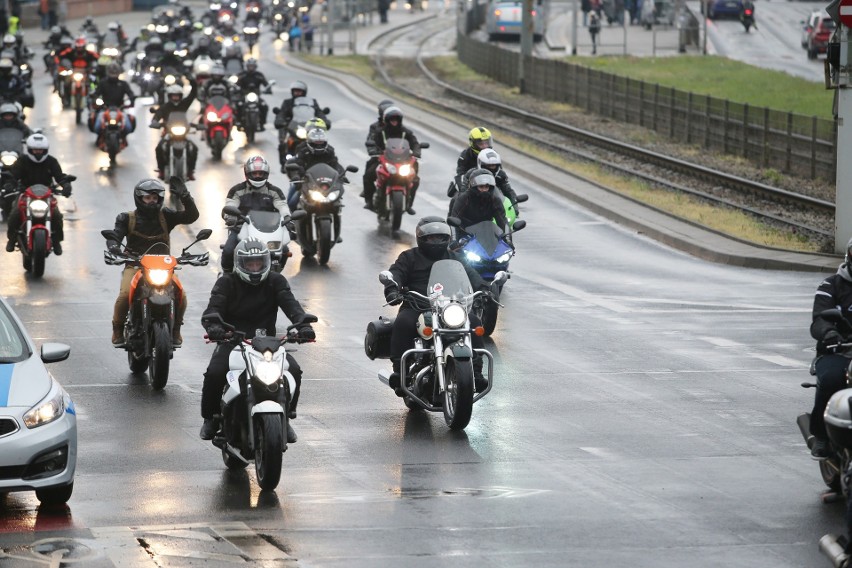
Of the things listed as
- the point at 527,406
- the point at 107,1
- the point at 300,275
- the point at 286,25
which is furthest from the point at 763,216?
the point at 107,1

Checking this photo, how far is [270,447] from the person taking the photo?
1175 centimetres

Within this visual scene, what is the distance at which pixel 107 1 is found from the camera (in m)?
116

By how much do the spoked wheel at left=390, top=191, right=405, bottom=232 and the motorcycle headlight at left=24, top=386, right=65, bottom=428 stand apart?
1719cm

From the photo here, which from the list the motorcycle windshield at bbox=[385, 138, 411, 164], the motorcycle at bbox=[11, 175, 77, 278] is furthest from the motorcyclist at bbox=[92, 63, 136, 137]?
the motorcycle at bbox=[11, 175, 77, 278]

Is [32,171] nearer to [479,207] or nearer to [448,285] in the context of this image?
[479,207]

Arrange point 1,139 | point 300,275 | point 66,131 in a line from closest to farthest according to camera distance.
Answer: point 300,275
point 1,139
point 66,131

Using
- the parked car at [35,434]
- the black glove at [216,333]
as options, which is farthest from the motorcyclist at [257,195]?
the parked car at [35,434]

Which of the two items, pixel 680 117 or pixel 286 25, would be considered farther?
pixel 286 25

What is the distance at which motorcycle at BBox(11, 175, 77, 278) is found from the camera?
2341 centimetres

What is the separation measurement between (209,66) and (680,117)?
12313 millimetres

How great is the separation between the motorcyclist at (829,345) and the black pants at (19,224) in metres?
14.2

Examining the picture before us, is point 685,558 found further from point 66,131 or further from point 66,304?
point 66,131

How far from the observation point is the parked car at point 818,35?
71000mm

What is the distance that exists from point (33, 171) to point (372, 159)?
301 inches
